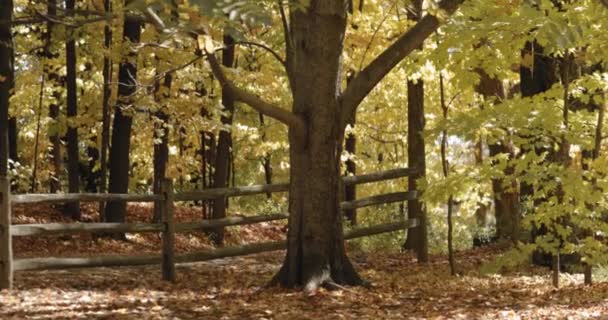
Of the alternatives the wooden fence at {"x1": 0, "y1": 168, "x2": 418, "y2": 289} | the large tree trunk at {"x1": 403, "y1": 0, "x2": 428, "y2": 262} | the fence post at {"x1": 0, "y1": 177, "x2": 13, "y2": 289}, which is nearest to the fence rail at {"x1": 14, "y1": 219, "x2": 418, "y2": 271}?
the wooden fence at {"x1": 0, "y1": 168, "x2": 418, "y2": 289}

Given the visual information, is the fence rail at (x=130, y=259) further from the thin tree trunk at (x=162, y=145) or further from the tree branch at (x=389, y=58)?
the thin tree trunk at (x=162, y=145)

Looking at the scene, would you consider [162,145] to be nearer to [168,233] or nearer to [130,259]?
[168,233]

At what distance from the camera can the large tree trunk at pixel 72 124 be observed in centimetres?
1473

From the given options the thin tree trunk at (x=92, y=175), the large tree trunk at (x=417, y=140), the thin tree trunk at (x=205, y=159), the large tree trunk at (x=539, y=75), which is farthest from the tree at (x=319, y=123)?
the thin tree trunk at (x=92, y=175)

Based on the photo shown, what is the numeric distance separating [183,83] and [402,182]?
10361 mm

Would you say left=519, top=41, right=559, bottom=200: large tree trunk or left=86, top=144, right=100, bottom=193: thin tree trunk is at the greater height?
left=519, top=41, right=559, bottom=200: large tree trunk

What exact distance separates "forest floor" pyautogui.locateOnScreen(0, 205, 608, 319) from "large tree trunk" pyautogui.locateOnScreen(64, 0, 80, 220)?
210 inches

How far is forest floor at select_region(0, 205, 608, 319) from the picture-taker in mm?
7172

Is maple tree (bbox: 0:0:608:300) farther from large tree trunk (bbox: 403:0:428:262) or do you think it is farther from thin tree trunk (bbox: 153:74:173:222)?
thin tree trunk (bbox: 153:74:173:222)

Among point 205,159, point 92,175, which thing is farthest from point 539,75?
point 92,175

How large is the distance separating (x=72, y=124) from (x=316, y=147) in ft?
25.5

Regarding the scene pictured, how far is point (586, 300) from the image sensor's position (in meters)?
7.84

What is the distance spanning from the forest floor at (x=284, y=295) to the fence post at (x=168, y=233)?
0.20 m

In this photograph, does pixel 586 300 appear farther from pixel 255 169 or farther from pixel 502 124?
pixel 255 169
